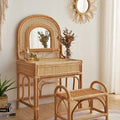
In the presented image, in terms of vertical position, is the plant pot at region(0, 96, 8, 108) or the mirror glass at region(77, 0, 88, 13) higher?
the mirror glass at region(77, 0, 88, 13)

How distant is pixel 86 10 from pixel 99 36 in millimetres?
588

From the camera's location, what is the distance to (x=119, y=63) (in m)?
4.77

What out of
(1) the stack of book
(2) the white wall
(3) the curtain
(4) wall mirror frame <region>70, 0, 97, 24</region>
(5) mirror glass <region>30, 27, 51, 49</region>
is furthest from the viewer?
(3) the curtain

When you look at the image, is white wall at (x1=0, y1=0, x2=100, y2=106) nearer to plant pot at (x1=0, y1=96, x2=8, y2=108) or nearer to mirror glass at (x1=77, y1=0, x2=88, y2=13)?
mirror glass at (x1=77, y1=0, x2=88, y2=13)

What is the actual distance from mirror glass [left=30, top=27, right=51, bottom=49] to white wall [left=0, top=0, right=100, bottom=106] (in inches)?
10.6

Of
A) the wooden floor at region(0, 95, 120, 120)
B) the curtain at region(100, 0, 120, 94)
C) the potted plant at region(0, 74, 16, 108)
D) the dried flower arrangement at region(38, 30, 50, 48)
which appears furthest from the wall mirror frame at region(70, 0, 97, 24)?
the potted plant at region(0, 74, 16, 108)

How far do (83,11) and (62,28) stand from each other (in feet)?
1.78

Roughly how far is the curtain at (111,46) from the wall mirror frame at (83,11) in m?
0.31

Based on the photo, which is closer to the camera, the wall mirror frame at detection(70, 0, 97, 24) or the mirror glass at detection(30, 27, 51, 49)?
the mirror glass at detection(30, 27, 51, 49)

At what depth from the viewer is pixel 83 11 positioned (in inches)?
179

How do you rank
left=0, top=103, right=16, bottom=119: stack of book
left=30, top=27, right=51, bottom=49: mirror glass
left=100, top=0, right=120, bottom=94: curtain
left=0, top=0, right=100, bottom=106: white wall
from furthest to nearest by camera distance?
left=100, top=0, right=120, bottom=94: curtain → left=30, top=27, right=51, bottom=49: mirror glass → left=0, top=0, right=100, bottom=106: white wall → left=0, top=103, right=16, bottom=119: stack of book

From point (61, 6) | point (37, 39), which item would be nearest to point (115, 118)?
point (37, 39)

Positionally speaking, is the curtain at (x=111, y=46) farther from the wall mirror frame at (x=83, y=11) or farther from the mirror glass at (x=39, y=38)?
the mirror glass at (x=39, y=38)

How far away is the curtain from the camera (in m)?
4.75
